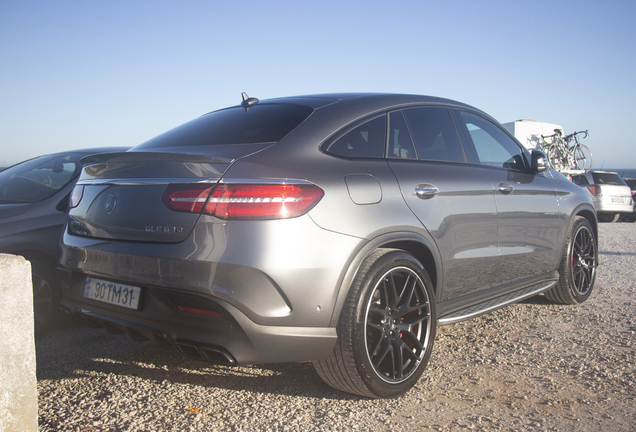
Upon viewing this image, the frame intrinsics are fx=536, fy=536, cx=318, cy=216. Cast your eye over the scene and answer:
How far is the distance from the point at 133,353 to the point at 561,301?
12.3 ft

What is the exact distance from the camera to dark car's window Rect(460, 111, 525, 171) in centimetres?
398

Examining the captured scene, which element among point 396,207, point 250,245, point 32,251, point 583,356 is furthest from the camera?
point 32,251

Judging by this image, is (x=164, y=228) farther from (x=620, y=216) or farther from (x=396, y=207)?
(x=620, y=216)

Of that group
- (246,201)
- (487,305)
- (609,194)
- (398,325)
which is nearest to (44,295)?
(246,201)

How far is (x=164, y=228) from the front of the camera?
98.0 inches

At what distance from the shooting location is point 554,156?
759 inches

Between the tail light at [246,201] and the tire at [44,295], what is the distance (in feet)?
7.48

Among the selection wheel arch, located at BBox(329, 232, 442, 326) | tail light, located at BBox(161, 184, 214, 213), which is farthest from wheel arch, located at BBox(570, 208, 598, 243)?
tail light, located at BBox(161, 184, 214, 213)

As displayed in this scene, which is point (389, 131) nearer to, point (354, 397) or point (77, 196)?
point (354, 397)

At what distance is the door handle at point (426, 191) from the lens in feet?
10.1

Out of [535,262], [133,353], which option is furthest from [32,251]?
[535,262]

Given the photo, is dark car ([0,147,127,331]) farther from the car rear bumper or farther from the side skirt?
the side skirt

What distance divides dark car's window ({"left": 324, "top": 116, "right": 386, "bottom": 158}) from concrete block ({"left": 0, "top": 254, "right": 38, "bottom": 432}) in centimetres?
151

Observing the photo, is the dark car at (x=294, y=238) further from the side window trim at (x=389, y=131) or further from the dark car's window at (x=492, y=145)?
the dark car's window at (x=492, y=145)
